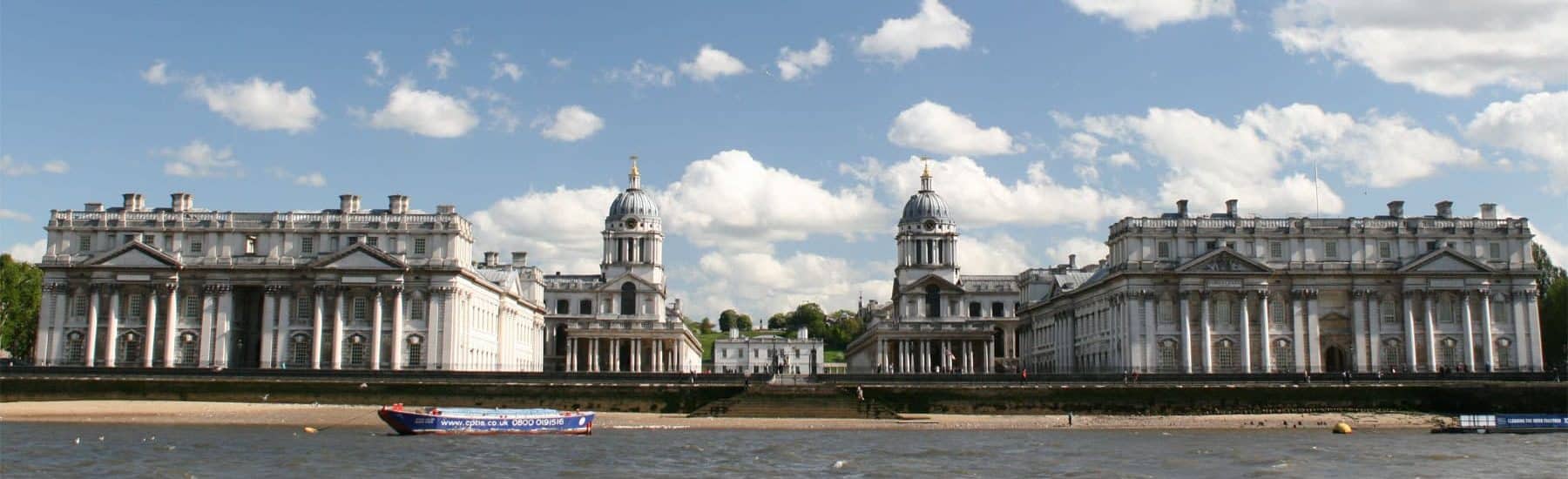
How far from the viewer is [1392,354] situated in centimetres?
8562

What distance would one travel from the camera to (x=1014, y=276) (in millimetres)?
125188

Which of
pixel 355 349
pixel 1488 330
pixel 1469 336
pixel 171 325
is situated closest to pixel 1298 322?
pixel 1469 336

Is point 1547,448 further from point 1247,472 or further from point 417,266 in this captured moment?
point 417,266

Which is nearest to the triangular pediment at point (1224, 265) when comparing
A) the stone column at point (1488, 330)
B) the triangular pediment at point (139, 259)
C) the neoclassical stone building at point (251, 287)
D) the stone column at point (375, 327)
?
the stone column at point (1488, 330)

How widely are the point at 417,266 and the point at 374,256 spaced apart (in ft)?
7.74

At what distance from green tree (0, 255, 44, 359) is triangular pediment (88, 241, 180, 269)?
16.4 meters

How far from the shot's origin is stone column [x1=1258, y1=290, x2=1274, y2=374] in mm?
84438

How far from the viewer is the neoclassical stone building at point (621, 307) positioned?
119 meters

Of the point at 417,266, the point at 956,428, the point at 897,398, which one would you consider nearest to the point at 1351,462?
the point at 956,428

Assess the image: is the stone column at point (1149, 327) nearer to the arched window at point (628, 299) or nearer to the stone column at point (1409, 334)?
the stone column at point (1409, 334)

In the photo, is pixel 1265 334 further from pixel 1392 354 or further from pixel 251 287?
pixel 251 287

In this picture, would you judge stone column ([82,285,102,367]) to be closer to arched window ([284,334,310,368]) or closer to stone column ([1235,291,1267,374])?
arched window ([284,334,310,368])

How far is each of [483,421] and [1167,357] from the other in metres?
41.5

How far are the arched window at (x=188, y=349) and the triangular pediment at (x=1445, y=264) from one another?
67.2 metres
